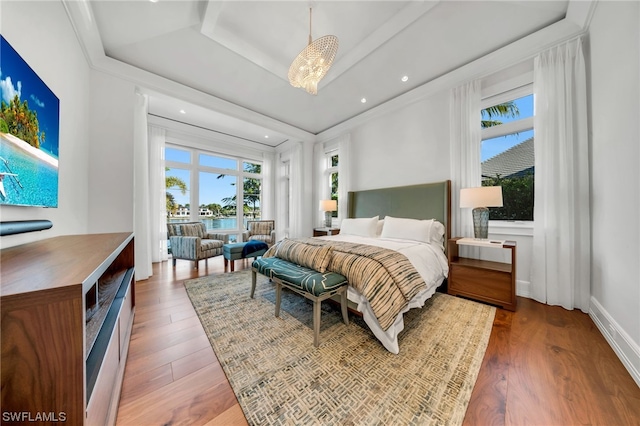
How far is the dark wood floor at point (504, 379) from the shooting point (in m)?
A: 1.14

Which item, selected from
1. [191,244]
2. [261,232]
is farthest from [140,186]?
[261,232]

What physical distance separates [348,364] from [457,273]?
6.28 ft

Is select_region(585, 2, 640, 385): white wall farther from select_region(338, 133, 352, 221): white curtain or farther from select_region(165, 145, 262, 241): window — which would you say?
select_region(165, 145, 262, 241): window

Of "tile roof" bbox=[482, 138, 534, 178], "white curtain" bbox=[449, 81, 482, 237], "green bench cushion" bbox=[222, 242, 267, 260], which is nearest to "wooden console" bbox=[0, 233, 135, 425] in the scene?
"green bench cushion" bbox=[222, 242, 267, 260]

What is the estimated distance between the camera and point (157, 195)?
4.39m

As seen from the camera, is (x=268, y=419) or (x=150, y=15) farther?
(x=150, y=15)

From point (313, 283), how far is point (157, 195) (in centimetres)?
427

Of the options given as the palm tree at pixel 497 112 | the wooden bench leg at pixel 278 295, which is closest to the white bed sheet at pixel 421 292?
the wooden bench leg at pixel 278 295

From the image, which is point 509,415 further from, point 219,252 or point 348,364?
point 219,252

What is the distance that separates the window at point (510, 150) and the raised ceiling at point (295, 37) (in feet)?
2.30

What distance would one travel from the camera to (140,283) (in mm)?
3125

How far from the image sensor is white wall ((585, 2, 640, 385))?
149 centimetres

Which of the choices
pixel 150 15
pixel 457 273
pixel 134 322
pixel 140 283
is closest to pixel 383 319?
pixel 457 273

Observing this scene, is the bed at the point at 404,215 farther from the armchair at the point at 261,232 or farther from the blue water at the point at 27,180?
the blue water at the point at 27,180
